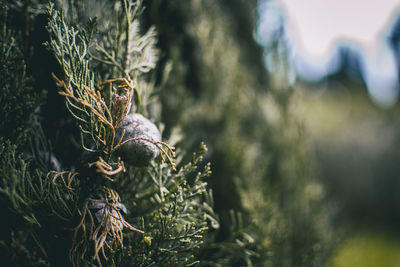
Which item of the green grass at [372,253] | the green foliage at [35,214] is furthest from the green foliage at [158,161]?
the green grass at [372,253]

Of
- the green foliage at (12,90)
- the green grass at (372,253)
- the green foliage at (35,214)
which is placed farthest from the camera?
the green grass at (372,253)

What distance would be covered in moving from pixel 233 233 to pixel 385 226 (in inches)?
220

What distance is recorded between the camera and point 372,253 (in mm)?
3926

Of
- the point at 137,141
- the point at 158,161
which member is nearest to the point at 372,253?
the point at 158,161

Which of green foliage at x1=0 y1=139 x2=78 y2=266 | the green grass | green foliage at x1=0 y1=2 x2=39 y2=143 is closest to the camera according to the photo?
green foliage at x1=0 y1=139 x2=78 y2=266

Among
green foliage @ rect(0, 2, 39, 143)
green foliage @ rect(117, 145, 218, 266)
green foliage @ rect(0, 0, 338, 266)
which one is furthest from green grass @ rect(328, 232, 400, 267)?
green foliage @ rect(0, 2, 39, 143)

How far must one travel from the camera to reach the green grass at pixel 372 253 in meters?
3.55

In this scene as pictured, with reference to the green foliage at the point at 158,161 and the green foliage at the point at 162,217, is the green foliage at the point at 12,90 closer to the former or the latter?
the green foliage at the point at 158,161

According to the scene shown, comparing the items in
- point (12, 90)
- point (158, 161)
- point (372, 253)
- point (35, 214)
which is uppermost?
point (12, 90)

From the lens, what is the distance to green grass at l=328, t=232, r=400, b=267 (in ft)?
11.6

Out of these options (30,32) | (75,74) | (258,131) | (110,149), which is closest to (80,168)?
(110,149)

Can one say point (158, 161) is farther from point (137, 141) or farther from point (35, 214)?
point (35, 214)

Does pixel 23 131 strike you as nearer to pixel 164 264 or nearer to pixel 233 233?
pixel 164 264

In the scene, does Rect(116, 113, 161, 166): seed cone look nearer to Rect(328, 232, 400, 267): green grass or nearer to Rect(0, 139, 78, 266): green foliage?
Rect(0, 139, 78, 266): green foliage
